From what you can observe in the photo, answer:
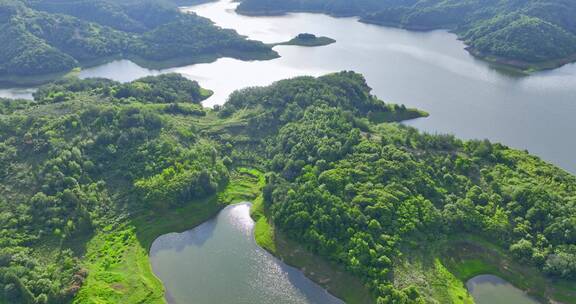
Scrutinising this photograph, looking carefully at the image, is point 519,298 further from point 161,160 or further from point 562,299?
point 161,160

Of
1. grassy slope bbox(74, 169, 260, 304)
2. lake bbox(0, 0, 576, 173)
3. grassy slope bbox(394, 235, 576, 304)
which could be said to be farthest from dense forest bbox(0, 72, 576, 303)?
lake bbox(0, 0, 576, 173)

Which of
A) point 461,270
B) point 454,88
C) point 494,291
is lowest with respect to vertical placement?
point 494,291

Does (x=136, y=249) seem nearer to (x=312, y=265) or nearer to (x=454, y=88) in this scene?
(x=312, y=265)

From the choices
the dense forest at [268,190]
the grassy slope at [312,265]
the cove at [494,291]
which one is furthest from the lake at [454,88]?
the grassy slope at [312,265]

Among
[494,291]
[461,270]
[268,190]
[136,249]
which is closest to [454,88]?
[268,190]

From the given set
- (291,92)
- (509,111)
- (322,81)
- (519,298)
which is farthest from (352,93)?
(519,298)

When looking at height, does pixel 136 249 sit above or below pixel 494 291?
below

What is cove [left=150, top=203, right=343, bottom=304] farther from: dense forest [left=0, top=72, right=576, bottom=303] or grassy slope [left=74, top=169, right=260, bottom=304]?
dense forest [left=0, top=72, right=576, bottom=303]
